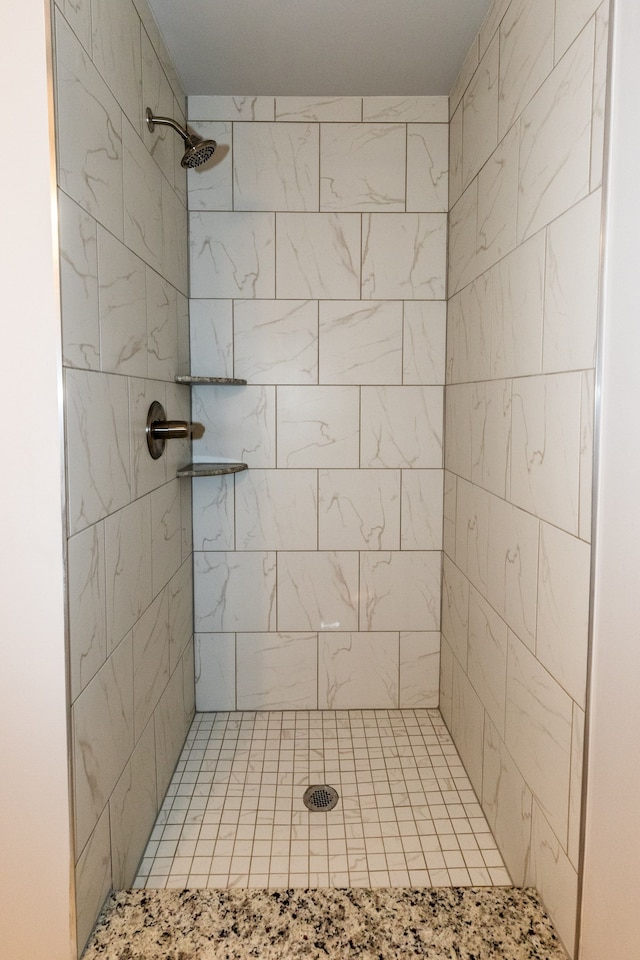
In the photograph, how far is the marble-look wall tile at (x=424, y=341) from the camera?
226 centimetres

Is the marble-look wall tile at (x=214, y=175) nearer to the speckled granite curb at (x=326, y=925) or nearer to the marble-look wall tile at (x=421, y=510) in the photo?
the marble-look wall tile at (x=421, y=510)

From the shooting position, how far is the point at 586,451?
43.8 inches

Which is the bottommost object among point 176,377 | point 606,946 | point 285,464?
point 606,946

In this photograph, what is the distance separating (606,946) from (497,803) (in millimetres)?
584

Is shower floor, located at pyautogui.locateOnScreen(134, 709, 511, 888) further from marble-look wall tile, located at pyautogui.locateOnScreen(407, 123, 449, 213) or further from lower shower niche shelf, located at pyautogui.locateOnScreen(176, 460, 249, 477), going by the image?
marble-look wall tile, located at pyautogui.locateOnScreen(407, 123, 449, 213)

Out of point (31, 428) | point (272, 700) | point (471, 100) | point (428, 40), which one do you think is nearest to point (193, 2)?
point (428, 40)

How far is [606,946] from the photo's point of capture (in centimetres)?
107

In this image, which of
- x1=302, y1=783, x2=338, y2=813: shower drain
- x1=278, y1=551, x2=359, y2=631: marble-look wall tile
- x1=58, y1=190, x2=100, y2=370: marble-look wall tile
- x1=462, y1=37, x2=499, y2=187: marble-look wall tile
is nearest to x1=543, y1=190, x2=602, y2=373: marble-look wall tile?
x1=462, y1=37, x2=499, y2=187: marble-look wall tile

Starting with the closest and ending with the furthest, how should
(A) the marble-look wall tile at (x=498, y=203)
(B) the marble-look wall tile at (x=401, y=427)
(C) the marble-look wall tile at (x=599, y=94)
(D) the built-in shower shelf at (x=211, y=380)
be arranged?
(C) the marble-look wall tile at (x=599, y=94), (A) the marble-look wall tile at (x=498, y=203), (D) the built-in shower shelf at (x=211, y=380), (B) the marble-look wall tile at (x=401, y=427)

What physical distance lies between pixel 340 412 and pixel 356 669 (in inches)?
37.1

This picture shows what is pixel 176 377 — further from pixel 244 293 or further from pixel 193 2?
pixel 193 2

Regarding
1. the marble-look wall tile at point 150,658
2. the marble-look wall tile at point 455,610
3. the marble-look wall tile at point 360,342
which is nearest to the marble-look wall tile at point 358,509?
the marble-look wall tile at point 455,610

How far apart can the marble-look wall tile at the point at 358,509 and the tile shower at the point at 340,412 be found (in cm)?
1

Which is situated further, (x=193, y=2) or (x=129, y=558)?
(x=193, y=2)
